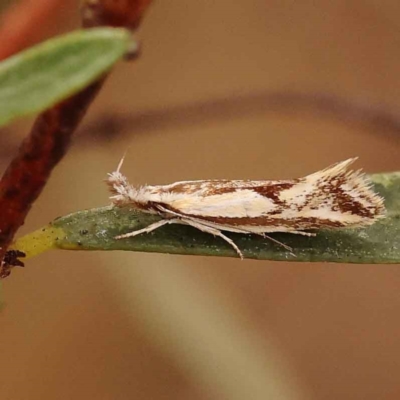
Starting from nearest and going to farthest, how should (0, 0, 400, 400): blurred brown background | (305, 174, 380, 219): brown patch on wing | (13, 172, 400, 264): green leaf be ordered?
1. (13, 172, 400, 264): green leaf
2. (305, 174, 380, 219): brown patch on wing
3. (0, 0, 400, 400): blurred brown background

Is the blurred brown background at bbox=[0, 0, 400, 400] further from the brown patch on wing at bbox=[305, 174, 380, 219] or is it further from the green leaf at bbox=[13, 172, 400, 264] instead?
the green leaf at bbox=[13, 172, 400, 264]

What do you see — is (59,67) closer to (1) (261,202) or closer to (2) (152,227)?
(2) (152,227)

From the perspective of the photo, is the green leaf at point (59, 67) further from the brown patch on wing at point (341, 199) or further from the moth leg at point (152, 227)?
the brown patch on wing at point (341, 199)

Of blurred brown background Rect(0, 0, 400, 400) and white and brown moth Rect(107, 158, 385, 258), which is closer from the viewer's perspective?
white and brown moth Rect(107, 158, 385, 258)

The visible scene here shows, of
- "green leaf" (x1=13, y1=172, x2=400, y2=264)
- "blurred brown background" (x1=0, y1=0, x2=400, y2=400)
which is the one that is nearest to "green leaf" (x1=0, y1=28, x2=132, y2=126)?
"green leaf" (x1=13, y1=172, x2=400, y2=264)

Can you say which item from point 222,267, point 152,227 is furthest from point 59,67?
point 222,267

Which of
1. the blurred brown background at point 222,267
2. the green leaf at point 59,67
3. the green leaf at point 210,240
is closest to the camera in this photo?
the green leaf at point 59,67

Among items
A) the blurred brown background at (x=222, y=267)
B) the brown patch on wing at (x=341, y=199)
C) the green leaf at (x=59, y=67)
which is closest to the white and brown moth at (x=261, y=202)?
the brown patch on wing at (x=341, y=199)
